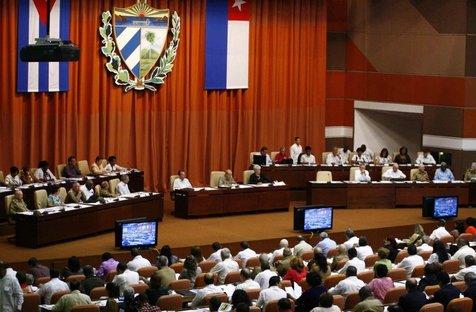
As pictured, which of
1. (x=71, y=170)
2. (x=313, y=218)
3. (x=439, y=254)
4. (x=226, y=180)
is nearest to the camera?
(x=439, y=254)

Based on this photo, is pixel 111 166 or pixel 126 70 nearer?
pixel 111 166

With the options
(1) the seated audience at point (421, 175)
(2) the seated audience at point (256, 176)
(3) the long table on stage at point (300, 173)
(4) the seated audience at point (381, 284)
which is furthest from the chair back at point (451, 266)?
(3) the long table on stage at point (300, 173)

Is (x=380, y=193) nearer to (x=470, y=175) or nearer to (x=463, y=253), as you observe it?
(x=470, y=175)

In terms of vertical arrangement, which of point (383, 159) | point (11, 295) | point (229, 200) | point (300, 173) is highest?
point (383, 159)

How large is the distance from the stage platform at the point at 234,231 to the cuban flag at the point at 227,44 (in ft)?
12.2

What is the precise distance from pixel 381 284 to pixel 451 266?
2.27 metres

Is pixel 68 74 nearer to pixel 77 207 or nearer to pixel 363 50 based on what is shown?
pixel 77 207

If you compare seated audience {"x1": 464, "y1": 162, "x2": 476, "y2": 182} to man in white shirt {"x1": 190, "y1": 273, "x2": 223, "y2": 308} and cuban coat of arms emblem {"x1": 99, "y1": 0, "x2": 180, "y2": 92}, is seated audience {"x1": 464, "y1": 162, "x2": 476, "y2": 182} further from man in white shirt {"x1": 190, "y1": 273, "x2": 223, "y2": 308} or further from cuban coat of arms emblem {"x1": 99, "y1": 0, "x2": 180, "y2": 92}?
man in white shirt {"x1": 190, "y1": 273, "x2": 223, "y2": 308}

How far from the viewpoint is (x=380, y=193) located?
2378cm

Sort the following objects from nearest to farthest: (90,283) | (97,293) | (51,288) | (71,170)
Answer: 1. (97,293)
2. (51,288)
3. (90,283)
4. (71,170)

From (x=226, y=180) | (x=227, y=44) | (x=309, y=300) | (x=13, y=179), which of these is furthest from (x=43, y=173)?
(x=309, y=300)

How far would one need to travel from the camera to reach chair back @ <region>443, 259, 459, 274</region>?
15.7 meters

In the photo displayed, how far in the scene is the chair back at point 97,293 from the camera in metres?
13.7

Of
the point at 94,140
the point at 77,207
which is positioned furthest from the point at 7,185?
the point at 94,140
